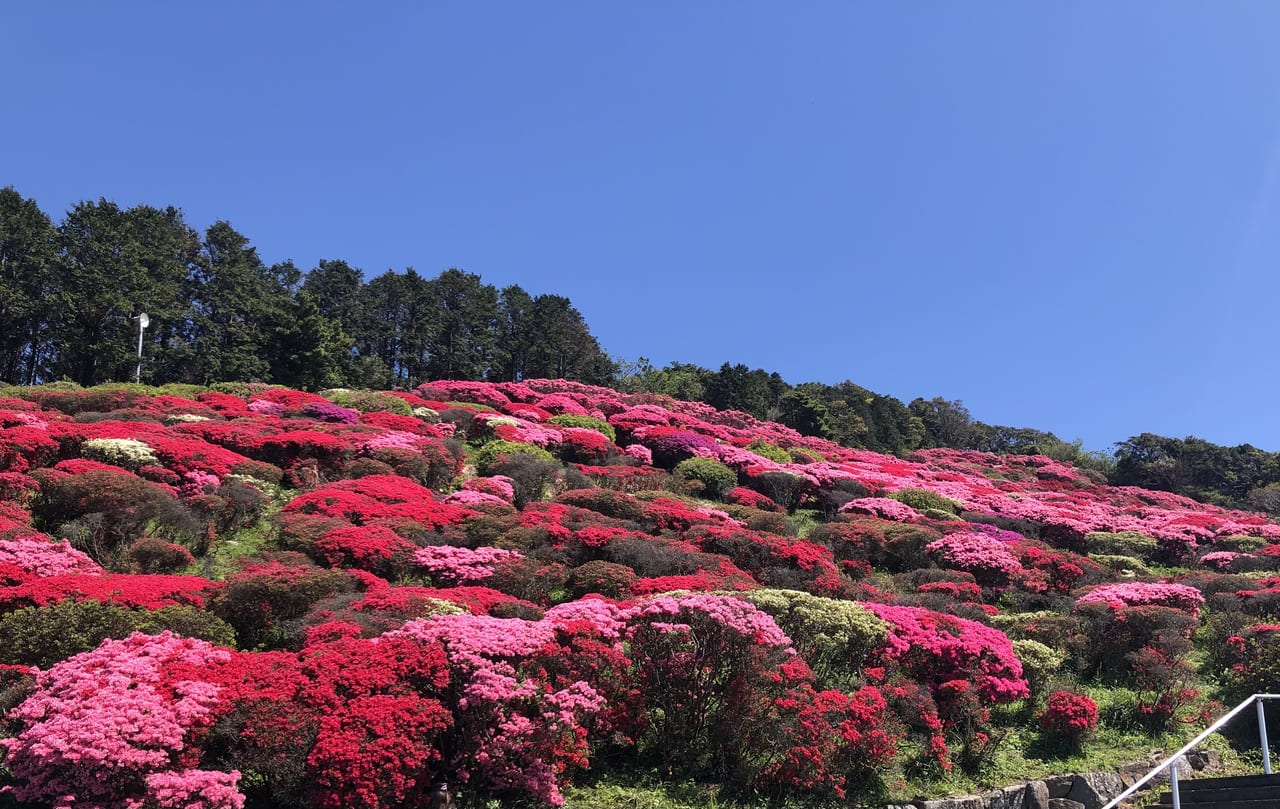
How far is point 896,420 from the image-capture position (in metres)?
77.2

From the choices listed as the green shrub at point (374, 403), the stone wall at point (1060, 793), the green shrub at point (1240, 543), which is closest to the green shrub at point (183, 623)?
the stone wall at point (1060, 793)

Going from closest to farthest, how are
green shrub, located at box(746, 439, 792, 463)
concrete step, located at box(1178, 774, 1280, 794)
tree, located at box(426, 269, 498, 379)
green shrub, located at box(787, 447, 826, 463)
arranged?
concrete step, located at box(1178, 774, 1280, 794) < green shrub, located at box(746, 439, 792, 463) < green shrub, located at box(787, 447, 826, 463) < tree, located at box(426, 269, 498, 379)

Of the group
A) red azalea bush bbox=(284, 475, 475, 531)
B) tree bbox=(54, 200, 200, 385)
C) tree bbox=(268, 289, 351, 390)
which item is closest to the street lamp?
tree bbox=(54, 200, 200, 385)

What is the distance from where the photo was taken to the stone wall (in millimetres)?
9977

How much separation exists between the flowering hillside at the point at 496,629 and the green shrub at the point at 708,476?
5.80 ft

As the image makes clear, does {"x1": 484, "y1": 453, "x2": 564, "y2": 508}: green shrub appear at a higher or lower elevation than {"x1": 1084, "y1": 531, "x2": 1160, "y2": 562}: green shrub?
higher

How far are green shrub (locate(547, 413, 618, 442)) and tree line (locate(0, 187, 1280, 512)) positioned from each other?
22781 millimetres

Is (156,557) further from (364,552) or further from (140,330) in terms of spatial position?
(140,330)

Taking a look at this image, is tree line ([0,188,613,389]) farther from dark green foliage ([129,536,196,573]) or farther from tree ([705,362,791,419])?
dark green foliage ([129,536,196,573])

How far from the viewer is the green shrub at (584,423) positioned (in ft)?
102

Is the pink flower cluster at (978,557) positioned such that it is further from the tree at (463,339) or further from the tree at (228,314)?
the tree at (463,339)

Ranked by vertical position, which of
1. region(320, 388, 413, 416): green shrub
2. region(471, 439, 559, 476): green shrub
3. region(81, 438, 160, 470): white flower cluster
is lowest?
region(81, 438, 160, 470): white flower cluster

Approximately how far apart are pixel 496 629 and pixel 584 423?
2184 centimetres

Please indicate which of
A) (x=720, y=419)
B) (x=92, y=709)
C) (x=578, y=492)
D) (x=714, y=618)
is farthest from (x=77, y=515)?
(x=720, y=419)
